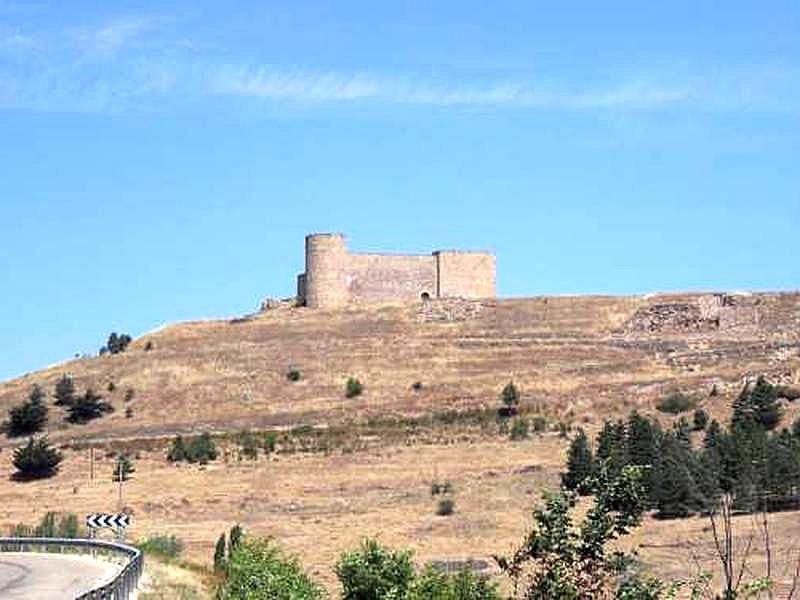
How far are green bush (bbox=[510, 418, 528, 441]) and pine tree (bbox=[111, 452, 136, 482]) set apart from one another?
45.2ft

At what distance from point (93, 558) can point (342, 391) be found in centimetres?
3798

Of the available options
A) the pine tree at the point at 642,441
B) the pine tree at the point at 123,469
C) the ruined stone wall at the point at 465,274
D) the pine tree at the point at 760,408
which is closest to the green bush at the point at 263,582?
the pine tree at the point at 642,441

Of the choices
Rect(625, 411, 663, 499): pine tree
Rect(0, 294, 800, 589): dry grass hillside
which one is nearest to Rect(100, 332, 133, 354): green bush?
Rect(0, 294, 800, 589): dry grass hillside

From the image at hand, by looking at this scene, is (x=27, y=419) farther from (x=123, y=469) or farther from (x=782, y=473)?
(x=782, y=473)

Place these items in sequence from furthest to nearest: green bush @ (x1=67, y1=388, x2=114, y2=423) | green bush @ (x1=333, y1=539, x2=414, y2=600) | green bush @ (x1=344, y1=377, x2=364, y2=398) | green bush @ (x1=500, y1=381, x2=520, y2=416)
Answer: green bush @ (x1=344, y1=377, x2=364, y2=398) < green bush @ (x1=67, y1=388, x2=114, y2=423) < green bush @ (x1=500, y1=381, x2=520, y2=416) < green bush @ (x1=333, y1=539, x2=414, y2=600)

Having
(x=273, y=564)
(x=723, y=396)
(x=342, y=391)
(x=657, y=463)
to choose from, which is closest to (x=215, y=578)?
(x=273, y=564)

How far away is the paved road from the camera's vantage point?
20.3 meters

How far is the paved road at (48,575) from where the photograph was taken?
2033 cm

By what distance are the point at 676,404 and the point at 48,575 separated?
3663 cm

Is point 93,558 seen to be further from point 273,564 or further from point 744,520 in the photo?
point 744,520

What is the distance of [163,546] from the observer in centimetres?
3328

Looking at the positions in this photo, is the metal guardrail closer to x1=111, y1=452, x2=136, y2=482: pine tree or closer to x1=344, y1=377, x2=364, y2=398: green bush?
x1=111, y1=452, x2=136, y2=482: pine tree

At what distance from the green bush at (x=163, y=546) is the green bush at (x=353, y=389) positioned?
1033 inches

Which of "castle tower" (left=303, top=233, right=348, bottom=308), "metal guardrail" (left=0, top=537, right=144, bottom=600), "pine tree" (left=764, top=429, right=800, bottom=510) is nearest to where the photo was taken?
"metal guardrail" (left=0, top=537, right=144, bottom=600)
